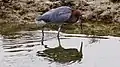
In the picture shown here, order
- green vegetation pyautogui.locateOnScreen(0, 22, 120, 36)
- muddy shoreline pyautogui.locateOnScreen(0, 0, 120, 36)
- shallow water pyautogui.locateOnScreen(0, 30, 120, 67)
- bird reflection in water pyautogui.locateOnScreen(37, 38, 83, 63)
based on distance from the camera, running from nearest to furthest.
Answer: shallow water pyautogui.locateOnScreen(0, 30, 120, 67), bird reflection in water pyautogui.locateOnScreen(37, 38, 83, 63), green vegetation pyautogui.locateOnScreen(0, 22, 120, 36), muddy shoreline pyautogui.locateOnScreen(0, 0, 120, 36)

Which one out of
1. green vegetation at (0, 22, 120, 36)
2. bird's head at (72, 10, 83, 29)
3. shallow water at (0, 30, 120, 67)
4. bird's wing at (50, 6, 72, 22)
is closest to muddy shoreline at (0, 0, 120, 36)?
green vegetation at (0, 22, 120, 36)

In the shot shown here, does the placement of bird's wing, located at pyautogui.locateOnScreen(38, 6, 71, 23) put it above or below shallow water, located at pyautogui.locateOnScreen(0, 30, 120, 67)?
above

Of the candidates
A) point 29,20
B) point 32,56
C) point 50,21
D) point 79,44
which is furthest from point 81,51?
point 29,20

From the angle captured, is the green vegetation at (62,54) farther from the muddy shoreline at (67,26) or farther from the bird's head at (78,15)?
the bird's head at (78,15)

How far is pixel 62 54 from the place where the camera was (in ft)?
20.3

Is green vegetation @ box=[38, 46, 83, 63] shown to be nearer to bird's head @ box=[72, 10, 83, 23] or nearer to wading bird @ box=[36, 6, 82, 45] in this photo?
wading bird @ box=[36, 6, 82, 45]

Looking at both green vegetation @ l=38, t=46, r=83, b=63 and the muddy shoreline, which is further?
the muddy shoreline

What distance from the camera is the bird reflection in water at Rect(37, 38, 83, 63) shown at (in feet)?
19.4

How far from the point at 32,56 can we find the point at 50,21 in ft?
5.51

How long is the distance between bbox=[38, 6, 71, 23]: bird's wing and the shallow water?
28 cm

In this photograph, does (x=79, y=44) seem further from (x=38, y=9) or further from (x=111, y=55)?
(x=38, y=9)

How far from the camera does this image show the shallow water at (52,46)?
5.65m

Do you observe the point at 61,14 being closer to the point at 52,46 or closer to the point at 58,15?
the point at 58,15

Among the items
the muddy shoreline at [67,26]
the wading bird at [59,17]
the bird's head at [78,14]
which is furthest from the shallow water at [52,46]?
the bird's head at [78,14]
